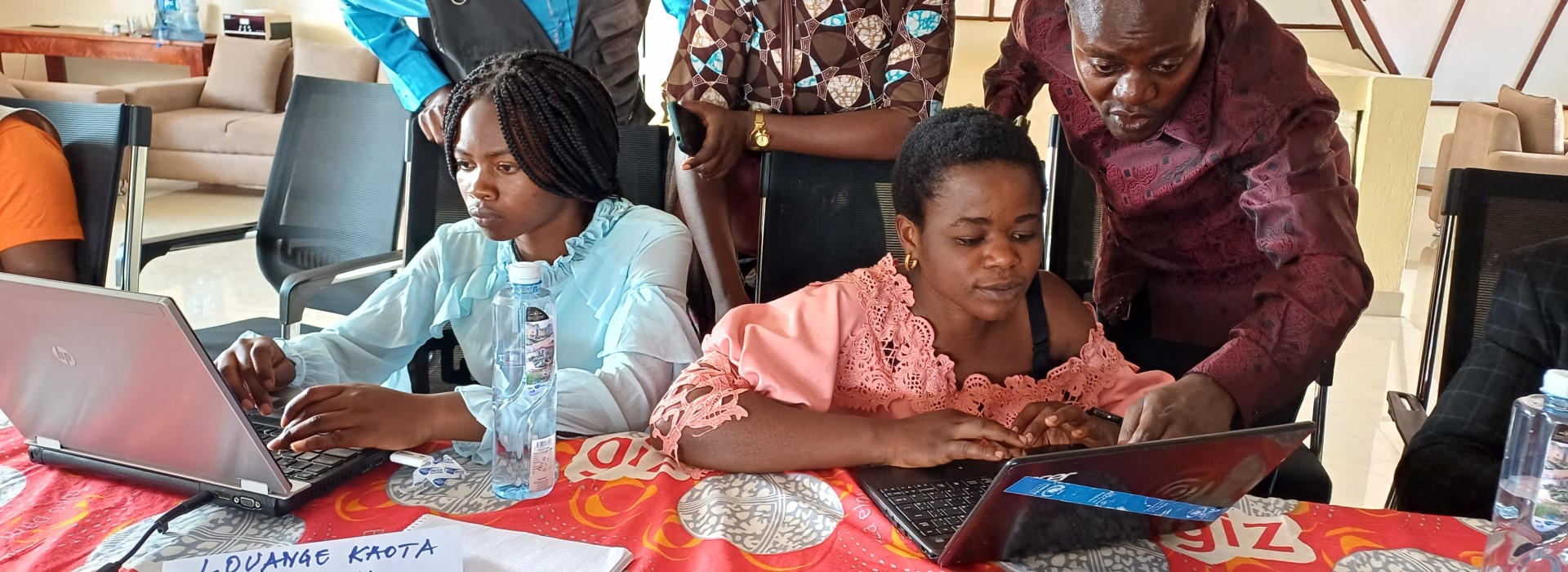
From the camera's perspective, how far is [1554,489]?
0.98m

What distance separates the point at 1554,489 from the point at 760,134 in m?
1.28

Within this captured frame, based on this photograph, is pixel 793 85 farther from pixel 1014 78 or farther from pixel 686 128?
pixel 1014 78

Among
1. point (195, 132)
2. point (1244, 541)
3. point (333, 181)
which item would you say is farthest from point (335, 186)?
point (195, 132)

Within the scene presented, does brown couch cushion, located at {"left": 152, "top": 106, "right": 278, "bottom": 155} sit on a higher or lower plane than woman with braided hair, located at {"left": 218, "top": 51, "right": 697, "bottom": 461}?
lower

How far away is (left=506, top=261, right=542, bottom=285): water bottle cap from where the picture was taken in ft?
3.63

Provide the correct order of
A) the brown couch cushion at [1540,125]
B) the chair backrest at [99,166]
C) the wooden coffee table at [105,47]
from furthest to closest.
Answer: the wooden coffee table at [105,47]
the brown couch cushion at [1540,125]
the chair backrest at [99,166]

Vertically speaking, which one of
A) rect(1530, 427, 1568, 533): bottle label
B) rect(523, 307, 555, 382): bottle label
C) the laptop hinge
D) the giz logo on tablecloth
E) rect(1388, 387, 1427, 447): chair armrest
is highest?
rect(523, 307, 555, 382): bottle label

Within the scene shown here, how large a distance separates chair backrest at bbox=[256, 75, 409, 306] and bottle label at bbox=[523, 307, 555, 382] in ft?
5.72

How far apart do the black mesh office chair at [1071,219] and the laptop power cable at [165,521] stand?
1.46 metres

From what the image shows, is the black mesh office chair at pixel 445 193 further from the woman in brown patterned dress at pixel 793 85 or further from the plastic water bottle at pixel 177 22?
the plastic water bottle at pixel 177 22

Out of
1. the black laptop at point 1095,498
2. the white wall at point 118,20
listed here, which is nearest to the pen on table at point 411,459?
the black laptop at point 1095,498

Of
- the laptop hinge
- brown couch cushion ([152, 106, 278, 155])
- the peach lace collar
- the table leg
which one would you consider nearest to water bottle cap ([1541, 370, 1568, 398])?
the peach lace collar

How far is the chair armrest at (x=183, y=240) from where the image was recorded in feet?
7.73

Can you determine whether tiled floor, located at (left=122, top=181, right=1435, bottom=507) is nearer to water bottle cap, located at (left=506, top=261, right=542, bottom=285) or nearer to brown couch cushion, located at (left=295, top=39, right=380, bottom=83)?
brown couch cushion, located at (left=295, top=39, right=380, bottom=83)
